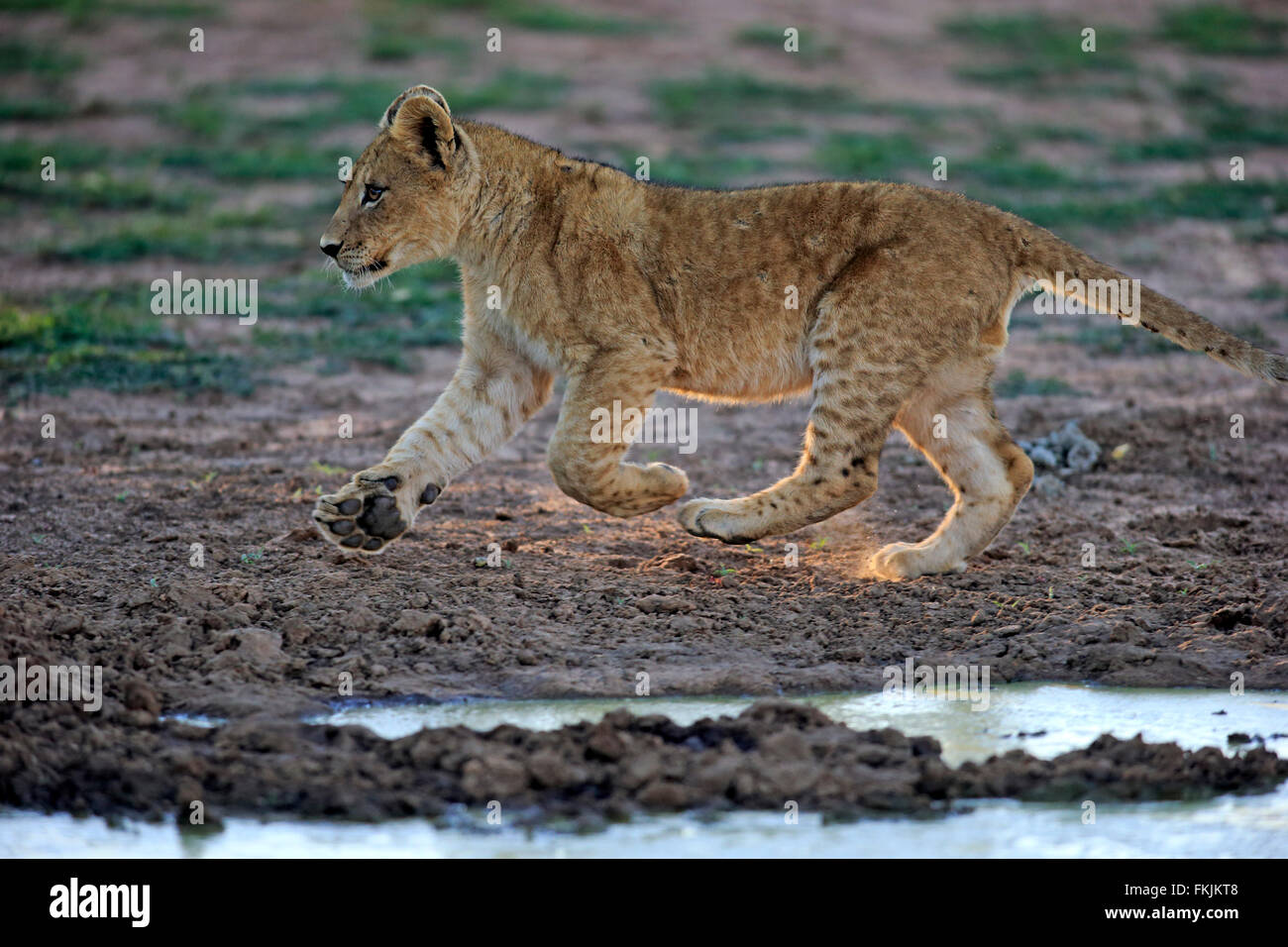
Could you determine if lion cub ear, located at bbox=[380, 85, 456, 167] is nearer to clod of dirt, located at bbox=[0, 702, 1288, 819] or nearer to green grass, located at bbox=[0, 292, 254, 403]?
clod of dirt, located at bbox=[0, 702, 1288, 819]

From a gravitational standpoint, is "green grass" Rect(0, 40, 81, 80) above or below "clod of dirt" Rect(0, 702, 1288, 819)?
above

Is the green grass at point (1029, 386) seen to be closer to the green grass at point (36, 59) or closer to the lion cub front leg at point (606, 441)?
the lion cub front leg at point (606, 441)

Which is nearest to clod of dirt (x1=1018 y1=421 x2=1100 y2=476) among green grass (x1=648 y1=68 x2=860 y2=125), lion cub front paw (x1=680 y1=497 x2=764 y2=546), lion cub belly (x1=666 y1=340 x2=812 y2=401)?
lion cub belly (x1=666 y1=340 x2=812 y2=401)

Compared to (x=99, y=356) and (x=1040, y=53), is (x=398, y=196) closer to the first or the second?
(x=99, y=356)

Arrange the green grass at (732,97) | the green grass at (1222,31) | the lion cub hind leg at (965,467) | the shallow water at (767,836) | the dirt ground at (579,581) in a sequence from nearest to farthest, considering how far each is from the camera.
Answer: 1. the shallow water at (767,836)
2. the dirt ground at (579,581)
3. the lion cub hind leg at (965,467)
4. the green grass at (732,97)
5. the green grass at (1222,31)

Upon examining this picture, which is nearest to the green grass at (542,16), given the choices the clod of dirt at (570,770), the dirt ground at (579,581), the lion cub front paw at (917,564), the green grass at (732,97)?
the green grass at (732,97)

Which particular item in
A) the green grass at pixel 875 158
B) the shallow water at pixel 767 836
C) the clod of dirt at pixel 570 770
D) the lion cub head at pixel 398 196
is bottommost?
the shallow water at pixel 767 836

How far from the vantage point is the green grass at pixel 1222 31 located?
21.0 meters

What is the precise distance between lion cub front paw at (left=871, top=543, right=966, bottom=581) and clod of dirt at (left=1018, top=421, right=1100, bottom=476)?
2.07 meters

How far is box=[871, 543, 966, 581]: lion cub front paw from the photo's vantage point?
6551mm

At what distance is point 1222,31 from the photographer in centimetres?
2178

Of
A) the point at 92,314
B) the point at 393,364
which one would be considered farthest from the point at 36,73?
the point at 393,364

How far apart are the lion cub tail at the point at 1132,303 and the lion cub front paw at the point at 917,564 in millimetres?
1183

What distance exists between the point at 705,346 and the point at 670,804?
8.18 feet
